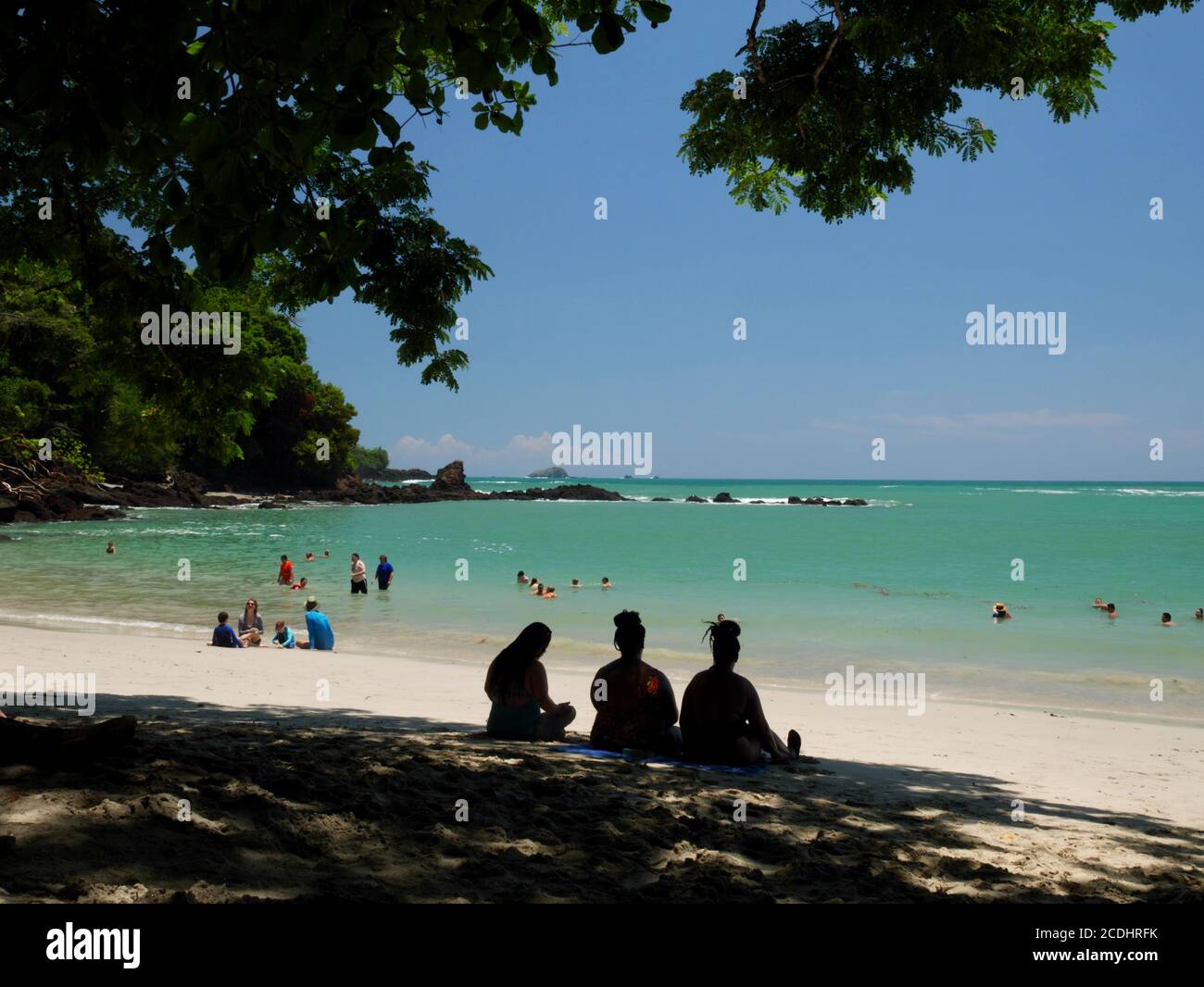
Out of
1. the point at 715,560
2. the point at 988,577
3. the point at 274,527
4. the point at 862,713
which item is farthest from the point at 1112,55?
the point at 274,527

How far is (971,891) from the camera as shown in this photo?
392cm

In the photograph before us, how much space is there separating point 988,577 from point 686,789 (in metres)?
33.8

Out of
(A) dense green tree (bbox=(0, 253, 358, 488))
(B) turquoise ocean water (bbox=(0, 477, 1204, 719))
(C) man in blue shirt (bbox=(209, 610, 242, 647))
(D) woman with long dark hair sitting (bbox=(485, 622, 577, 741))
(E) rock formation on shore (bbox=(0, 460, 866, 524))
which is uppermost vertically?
(A) dense green tree (bbox=(0, 253, 358, 488))

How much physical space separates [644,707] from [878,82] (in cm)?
519

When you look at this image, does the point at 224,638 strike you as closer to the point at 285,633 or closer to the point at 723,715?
the point at 285,633

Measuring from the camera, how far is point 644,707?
23.0 ft

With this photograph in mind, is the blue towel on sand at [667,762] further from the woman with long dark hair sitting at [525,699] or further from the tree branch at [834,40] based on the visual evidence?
the tree branch at [834,40]

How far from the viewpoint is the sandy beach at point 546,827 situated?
350 cm

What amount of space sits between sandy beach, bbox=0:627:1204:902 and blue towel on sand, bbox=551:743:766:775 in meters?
0.15

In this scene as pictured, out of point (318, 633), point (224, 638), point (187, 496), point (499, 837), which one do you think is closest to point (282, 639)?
point (318, 633)

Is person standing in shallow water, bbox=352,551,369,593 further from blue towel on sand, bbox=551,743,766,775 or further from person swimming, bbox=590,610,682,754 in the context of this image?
blue towel on sand, bbox=551,743,766,775

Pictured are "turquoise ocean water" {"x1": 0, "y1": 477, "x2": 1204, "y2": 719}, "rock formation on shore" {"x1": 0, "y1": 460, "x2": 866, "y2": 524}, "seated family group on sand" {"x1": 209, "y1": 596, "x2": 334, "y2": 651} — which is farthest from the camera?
"rock formation on shore" {"x1": 0, "y1": 460, "x2": 866, "y2": 524}

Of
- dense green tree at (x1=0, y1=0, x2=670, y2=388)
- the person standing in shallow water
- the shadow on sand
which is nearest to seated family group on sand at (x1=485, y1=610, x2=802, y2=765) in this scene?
the shadow on sand

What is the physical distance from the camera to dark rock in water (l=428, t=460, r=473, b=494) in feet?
381
